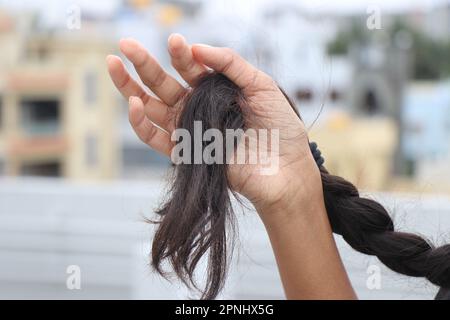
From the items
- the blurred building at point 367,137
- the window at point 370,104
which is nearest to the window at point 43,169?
the blurred building at point 367,137

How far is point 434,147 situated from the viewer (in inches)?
803

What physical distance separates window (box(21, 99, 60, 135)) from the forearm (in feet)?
53.8

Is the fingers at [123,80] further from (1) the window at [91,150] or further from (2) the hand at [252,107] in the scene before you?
(1) the window at [91,150]

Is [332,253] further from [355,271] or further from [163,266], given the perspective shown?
[355,271]

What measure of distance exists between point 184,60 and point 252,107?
A: 7cm

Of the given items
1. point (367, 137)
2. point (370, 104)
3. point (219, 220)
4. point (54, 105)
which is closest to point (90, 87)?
point (54, 105)

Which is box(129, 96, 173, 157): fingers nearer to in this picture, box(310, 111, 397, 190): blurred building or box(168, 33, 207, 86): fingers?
box(168, 33, 207, 86): fingers

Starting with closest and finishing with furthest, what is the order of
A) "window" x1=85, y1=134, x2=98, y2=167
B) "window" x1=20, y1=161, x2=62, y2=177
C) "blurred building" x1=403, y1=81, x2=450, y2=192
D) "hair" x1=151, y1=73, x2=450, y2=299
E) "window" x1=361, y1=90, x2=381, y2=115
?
"hair" x1=151, y1=73, x2=450, y2=299, "window" x1=20, y1=161, x2=62, y2=177, "window" x1=85, y1=134, x2=98, y2=167, "blurred building" x1=403, y1=81, x2=450, y2=192, "window" x1=361, y1=90, x2=381, y2=115

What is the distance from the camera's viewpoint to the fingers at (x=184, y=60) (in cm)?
65

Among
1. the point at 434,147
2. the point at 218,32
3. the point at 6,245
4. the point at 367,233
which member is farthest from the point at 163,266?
the point at 434,147

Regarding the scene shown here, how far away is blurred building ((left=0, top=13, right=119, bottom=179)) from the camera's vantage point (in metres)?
16.3

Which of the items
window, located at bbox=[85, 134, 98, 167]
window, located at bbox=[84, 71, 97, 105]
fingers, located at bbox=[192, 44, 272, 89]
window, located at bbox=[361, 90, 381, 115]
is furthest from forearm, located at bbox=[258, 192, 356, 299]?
window, located at bbox=[361, 90, 381, 115]

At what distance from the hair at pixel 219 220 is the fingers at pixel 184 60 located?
1 cm

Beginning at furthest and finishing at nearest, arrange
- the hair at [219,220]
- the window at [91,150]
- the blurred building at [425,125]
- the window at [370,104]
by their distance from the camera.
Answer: the window at [370,104] < the blurred building at [425,125] < the window at [91,150] < the hair at [219,220]
